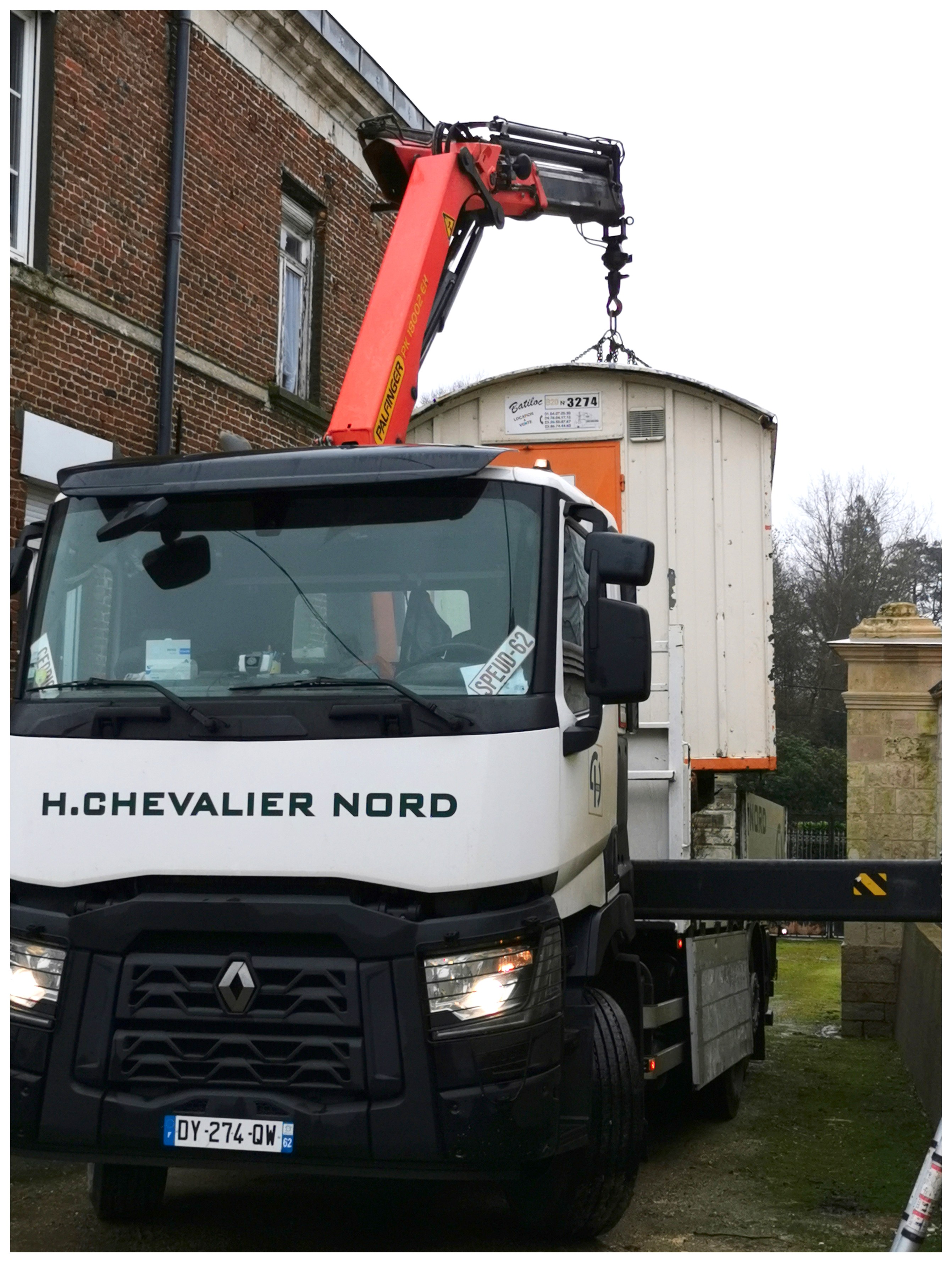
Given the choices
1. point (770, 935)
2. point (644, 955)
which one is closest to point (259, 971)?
point (644, 955)

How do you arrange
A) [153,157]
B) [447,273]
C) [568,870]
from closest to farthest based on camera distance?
[568,870], [447,273], [153,157]

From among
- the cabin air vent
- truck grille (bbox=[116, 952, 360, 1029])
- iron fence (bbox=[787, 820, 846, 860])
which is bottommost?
iron fence (bbox=[787, 820, 846, 860])

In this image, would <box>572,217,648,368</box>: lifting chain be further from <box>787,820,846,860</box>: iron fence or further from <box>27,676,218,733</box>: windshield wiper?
<box>787,820,846,860</box>: iron fence

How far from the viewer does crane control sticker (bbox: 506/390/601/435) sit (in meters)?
8.61

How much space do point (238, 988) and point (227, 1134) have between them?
447 millimetres

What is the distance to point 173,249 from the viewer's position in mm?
12734

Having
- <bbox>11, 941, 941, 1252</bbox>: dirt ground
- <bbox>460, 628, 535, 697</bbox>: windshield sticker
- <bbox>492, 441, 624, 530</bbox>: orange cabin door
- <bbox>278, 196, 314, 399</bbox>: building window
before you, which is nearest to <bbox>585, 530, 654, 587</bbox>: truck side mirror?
<bbox>460, 628, 535, 697</bbox>: windshield sticker

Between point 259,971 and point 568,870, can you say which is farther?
point 568,870

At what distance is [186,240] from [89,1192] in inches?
347

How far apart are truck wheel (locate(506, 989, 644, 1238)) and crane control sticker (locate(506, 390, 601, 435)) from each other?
3.91m

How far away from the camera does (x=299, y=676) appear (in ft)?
16.7

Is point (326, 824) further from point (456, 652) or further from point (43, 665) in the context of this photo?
point (43, 665)

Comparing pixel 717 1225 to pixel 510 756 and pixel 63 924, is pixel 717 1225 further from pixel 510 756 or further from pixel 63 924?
pixel 63 924

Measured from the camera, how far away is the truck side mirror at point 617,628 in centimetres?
530
